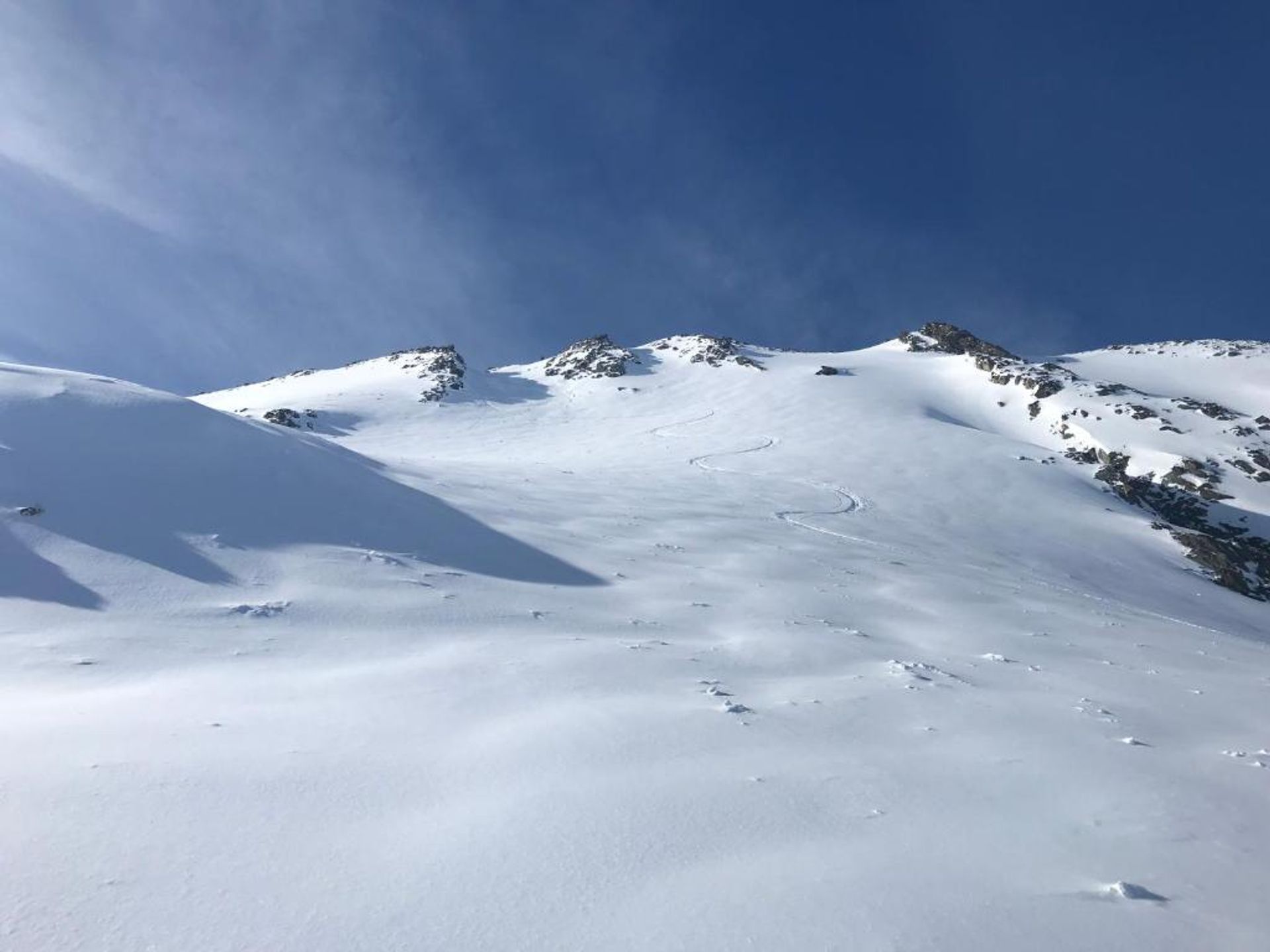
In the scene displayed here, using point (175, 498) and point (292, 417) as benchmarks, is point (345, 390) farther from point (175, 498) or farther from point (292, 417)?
point (175, 498)

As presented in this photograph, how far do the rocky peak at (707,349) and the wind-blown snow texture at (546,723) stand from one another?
5319 centimetres

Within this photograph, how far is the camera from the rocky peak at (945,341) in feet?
244

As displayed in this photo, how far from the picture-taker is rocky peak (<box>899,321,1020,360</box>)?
244 ft

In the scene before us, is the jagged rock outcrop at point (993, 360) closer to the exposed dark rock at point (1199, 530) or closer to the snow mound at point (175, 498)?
the exposed dark rock at point (1199, 530)

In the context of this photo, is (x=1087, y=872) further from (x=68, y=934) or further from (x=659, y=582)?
(x=659, y=582)

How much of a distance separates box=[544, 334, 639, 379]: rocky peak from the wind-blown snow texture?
52509mm

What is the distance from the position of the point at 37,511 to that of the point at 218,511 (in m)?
2.20

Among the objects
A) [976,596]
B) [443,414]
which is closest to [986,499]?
[976,596]

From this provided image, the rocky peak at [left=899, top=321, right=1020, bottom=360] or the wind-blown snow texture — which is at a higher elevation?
the rocky peak at [left=899, top=321, right=1020, bottom=360]

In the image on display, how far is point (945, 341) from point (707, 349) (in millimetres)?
26423

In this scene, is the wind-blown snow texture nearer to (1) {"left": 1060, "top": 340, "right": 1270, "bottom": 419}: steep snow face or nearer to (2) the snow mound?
(2) the snow mound

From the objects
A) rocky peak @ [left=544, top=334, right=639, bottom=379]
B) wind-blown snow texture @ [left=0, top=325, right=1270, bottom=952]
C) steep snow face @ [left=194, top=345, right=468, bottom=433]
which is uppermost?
rocky peak @ [left=544, top=334, right=639, bottom=379]

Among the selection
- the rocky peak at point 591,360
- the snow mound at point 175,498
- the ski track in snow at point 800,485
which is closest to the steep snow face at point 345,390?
the rocky peak at point 591,360

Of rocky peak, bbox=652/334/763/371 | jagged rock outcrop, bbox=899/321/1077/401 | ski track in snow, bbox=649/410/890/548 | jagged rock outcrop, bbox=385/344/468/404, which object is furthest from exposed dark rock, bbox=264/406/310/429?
jagged rock outcrop, bbox=899/321/1077/401
